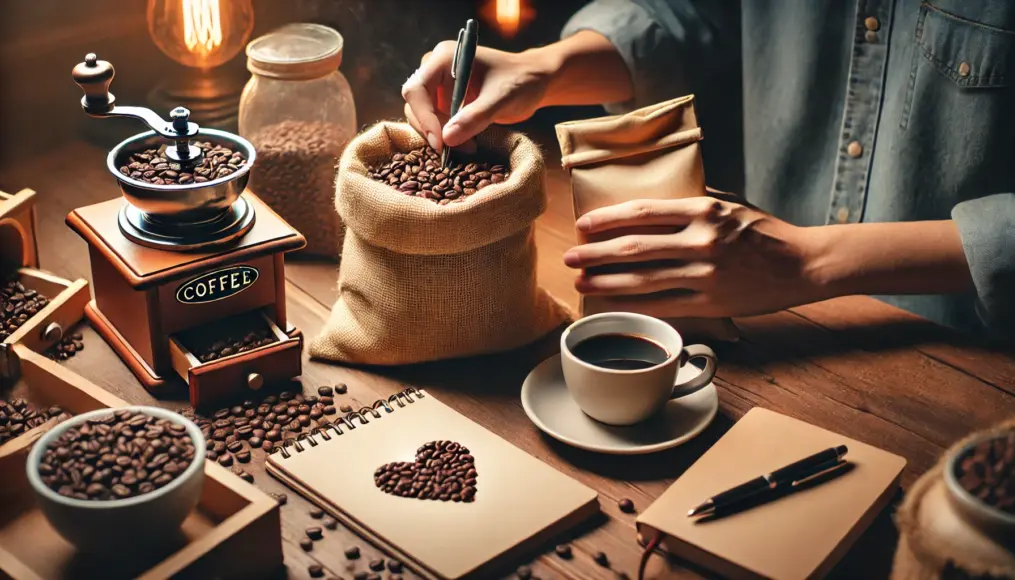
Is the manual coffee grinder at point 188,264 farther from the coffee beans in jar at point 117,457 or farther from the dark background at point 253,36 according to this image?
the dark background at point 253,36

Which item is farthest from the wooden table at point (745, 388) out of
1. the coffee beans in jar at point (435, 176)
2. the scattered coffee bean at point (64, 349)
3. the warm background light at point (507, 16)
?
the warm background light at point (507, 16)

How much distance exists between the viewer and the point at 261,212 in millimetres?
1510

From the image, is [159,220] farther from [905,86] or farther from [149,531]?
[905,86]

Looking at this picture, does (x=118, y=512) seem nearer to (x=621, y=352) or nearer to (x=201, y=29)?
(x=621, y=352)

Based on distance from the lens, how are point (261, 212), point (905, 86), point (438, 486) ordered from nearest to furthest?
point (438, 486), point (261, 212), point (905, 86)

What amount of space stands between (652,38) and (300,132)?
72 centimetres

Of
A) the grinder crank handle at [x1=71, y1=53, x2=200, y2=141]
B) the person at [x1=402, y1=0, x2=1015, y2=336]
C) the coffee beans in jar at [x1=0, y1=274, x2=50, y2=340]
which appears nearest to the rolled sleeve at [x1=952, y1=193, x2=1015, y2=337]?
the person at [x1=402, y1=0, x2=1015, y2=336]

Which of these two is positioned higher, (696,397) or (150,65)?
(150,65)

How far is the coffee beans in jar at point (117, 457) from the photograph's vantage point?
105 cm

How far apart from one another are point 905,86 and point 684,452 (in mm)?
936

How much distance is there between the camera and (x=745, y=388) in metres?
1.48

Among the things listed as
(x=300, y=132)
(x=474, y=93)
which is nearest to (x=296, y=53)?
(x=300, y=132)

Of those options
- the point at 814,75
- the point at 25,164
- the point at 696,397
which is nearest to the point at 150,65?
the point at 25,164

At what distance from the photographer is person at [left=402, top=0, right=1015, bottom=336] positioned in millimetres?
1544
